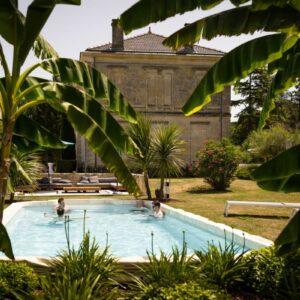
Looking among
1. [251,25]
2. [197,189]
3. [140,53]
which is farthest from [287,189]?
[140,53]

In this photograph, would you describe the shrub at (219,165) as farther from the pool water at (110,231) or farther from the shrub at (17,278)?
the shrub at (17,278)

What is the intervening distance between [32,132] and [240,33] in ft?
10.4

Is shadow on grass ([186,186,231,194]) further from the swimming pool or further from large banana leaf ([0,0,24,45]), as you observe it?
large banana leaf ([0,0,24,45])

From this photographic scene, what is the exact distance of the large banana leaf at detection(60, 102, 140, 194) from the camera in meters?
4.54

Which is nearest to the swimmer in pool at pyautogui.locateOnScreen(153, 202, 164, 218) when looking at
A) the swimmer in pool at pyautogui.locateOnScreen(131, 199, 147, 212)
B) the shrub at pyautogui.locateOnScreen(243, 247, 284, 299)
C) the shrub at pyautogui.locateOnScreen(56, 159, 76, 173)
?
the swimmer in pool at pyautogui.locateOnScreen(131, 199, 147, 212)

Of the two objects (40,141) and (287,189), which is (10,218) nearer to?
(40,141)

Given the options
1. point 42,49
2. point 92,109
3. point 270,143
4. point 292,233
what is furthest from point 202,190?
point 292,233

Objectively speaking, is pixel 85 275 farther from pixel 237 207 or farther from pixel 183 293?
pixel 237 207

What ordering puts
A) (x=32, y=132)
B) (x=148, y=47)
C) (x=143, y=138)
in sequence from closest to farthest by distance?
(x=32, y=132) → (x=143, y=138) → (x=148, y=47)

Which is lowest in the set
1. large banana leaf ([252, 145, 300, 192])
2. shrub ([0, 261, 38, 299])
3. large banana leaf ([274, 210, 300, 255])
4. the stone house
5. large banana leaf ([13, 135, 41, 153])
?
shrub ([0, 261, 38, 299])

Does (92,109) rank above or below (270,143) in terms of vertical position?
below

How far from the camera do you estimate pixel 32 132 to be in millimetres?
6160

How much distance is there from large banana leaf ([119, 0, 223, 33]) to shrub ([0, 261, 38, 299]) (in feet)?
10.2

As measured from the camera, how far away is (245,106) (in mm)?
44812
